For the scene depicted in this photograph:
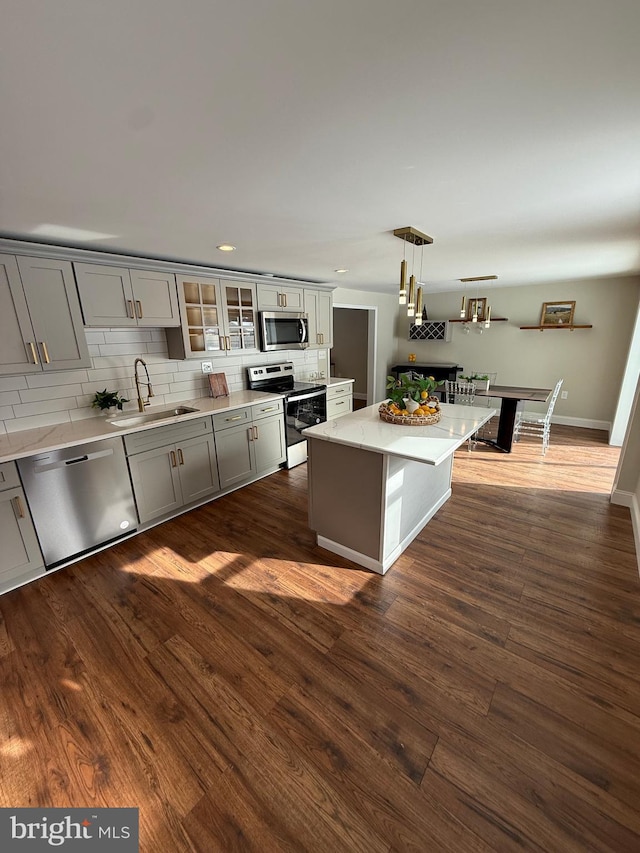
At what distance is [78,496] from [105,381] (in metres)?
1.07

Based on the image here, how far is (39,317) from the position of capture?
2.39 m

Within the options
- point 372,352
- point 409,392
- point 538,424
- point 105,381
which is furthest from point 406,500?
point 372,352

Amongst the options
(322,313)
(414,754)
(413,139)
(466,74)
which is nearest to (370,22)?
(466,74)

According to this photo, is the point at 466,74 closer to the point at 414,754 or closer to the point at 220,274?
the point at 414,754

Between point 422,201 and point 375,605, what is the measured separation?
231cm

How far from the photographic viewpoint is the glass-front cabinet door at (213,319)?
327cm

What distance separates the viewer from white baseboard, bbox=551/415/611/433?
17.8ft

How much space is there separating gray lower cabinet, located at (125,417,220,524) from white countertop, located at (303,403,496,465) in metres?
1.24

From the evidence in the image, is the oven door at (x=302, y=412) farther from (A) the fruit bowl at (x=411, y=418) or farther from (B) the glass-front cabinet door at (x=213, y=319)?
(A) the fruit bowl at (x=411, y=418)

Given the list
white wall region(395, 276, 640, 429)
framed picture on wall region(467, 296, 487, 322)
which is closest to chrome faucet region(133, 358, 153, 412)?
framed picture on wall region(467, 296, 487, 322)

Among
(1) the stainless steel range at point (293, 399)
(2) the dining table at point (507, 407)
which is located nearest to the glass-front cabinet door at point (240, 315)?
(1) the stainless steel range at point (293, 399)

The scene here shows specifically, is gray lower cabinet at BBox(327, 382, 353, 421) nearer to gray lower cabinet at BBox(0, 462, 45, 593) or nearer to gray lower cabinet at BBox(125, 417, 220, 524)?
gray lower cabinet at BBox(125, 417, 220, 524)

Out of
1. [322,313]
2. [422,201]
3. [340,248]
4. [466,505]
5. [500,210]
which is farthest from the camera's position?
[322,313]

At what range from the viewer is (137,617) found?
2066 millimetres
